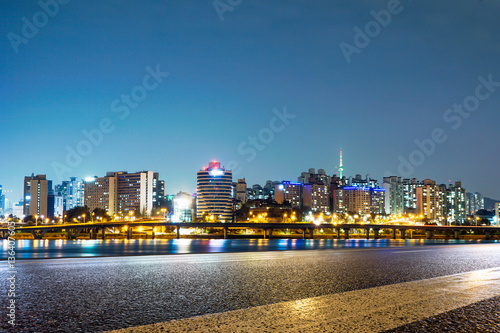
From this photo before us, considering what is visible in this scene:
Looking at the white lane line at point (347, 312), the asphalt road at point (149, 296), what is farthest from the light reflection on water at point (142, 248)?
the white lane line at point (347, 312)

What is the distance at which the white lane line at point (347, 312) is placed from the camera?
619cm

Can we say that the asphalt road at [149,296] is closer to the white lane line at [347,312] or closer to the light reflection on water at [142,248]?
the white lane line at [347,312]

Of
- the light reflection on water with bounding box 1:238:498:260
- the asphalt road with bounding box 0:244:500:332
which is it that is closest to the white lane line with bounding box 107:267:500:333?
the asphalt road with bounding box 0:244:500:332

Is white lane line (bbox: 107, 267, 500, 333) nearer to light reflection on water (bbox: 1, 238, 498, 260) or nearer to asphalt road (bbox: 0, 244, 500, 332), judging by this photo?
asphalt road (bbox: 0, 244, 500, 332)

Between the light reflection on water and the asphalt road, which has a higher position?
the asphalt road

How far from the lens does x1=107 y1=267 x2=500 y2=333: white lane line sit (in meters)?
6.19

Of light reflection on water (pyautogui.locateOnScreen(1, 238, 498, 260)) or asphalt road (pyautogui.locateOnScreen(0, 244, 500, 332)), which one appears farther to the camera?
light reflection on water (pyautogui.locateOnScreen(1, 238, 498, 260))

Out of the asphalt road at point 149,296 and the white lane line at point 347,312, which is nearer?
the white lane line at point 347,312

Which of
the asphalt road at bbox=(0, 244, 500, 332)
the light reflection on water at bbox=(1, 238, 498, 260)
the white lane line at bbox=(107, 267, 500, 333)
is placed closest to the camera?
the white lane line at bbox=(107, 267, 500, 333)

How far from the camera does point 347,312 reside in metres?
7.34

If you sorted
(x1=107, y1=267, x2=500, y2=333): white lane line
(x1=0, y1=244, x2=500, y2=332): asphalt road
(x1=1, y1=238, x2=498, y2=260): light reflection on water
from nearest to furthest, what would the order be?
(x1=107, y1=267, x2=500, y2=333): white lane line, (x1=0, y1=244, x2=500, y2=332): asphalt road, (x1=1, y1=238, x2=498, y2=260): light reflection on water

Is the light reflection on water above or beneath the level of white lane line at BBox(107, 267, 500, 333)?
beneath

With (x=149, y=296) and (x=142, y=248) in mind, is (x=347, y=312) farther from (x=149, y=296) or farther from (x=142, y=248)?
(x=142, y=248)

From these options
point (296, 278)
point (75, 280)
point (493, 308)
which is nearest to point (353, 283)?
point (296, 278)
